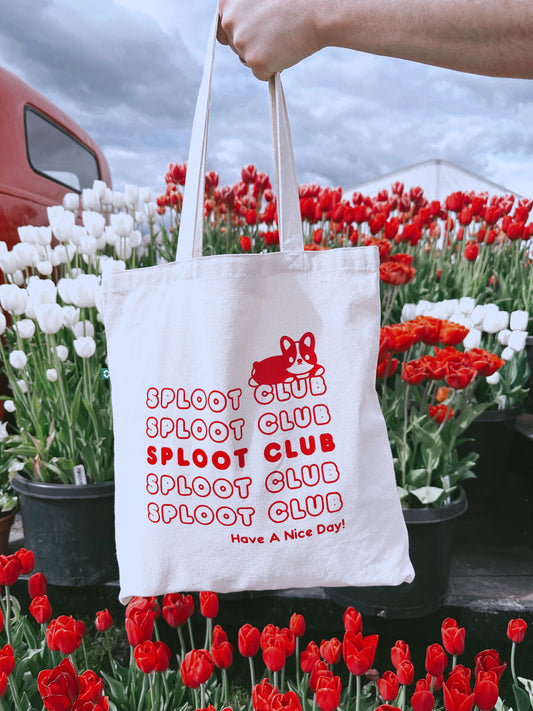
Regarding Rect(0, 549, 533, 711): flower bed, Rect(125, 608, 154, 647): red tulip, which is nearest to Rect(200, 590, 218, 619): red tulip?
Rect(0, 549, 533, 711): flower bed

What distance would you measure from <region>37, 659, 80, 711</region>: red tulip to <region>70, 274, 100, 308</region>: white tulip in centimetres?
112

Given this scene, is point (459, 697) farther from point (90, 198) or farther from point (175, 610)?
point (90, 198)

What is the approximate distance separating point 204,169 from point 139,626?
877 millimetres

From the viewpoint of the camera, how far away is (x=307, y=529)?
111cm

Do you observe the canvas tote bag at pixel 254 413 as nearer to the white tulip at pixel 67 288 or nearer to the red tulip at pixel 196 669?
the red tulip at pixel 196 669

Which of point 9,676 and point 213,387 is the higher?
point 213,387

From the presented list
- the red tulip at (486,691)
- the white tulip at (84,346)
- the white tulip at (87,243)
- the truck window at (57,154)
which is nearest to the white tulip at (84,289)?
the white tulip at (84,346)

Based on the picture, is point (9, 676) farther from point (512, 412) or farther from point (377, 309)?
point (512, 412)

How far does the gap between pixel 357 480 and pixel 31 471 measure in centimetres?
143

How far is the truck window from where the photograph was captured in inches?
138

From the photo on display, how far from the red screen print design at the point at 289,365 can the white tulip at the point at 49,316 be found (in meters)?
0.98

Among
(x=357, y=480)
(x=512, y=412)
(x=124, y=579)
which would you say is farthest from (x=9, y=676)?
(x=512, y=412)

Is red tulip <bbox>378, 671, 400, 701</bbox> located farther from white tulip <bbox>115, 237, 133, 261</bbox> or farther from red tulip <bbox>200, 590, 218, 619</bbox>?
white tulip <bbox>115, 237, 133, 261</bbox>

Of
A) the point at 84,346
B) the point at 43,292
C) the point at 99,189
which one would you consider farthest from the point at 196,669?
the point at 99,189
